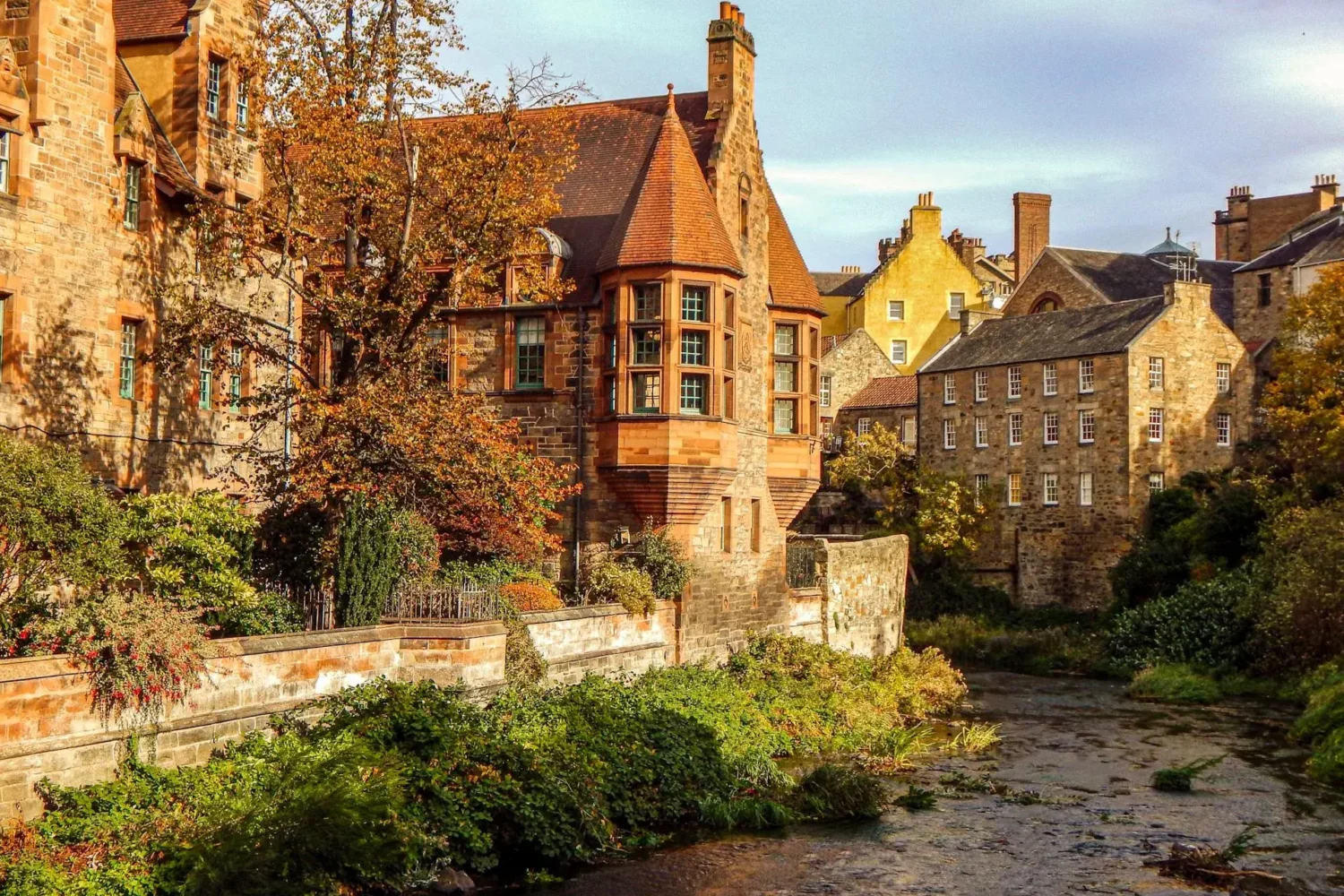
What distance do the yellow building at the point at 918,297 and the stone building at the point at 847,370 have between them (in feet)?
11.2

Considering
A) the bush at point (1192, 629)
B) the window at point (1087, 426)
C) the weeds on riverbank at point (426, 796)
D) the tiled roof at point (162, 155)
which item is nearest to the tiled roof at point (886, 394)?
the window at point (1087, 426)

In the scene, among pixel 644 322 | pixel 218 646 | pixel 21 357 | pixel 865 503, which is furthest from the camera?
pixel 865 503

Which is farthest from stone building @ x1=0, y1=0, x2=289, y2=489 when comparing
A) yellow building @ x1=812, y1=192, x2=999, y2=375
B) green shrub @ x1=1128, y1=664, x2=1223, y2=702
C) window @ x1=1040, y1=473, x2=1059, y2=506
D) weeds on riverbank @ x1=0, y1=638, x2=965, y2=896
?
yellow building @ x1=812, y1=192, x2=999, y2=375

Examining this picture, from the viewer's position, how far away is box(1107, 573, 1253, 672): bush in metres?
42.3

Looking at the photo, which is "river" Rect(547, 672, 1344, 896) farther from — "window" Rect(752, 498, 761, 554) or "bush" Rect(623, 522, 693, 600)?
"window" Rect(752, 498, 761, 554)

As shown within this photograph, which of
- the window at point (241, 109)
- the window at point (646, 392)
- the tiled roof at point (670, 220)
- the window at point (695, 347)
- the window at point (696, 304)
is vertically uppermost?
the window at point (241, 109)

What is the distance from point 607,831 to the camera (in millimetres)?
20266

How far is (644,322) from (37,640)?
15183 mm

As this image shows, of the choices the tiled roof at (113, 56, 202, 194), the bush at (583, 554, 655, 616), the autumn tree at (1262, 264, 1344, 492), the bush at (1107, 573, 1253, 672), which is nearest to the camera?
the tiled roof at (113, 56, 202, 194)

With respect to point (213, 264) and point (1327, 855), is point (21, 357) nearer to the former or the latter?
point (213, 264)

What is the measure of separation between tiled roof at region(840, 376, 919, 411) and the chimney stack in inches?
406

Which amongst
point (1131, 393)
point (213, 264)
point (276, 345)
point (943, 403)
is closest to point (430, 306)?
point (213, 264)

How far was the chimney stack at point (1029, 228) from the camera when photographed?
7275 cm

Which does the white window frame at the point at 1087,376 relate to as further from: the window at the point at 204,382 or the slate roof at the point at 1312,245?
the window at the point at 204,382
